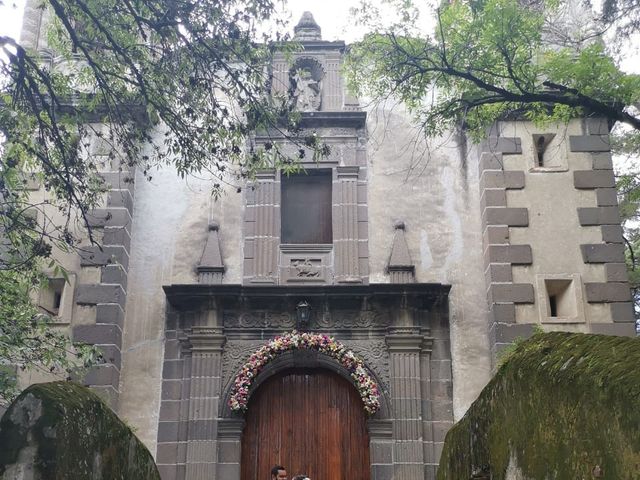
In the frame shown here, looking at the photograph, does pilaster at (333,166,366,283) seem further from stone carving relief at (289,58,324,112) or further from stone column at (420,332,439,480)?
stone column at (420,332,439,480)

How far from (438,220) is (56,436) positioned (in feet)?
28.5

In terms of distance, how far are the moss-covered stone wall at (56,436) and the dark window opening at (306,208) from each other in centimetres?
739

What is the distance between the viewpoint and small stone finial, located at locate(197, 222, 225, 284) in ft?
37.6

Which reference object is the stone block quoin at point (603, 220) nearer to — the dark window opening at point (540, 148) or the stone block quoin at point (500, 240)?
the dark window opening at point (540, 148)

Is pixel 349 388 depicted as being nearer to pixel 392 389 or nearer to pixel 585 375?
pixel 392 389

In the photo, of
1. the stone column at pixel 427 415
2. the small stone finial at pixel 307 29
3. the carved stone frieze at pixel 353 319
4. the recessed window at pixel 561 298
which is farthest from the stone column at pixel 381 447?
the small stone finial at pixel 307 29

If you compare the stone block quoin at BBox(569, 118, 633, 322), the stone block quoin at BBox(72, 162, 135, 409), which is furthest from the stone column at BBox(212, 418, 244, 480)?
the stone block quoin at BBox(569, 118, 633, 322)

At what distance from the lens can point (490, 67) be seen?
29.0 feet

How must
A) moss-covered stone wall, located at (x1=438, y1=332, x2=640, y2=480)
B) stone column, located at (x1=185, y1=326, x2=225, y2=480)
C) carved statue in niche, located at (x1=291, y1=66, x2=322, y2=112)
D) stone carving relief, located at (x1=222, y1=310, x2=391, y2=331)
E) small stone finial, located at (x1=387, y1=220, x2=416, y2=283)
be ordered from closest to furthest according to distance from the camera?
moss-covered stone wall, located at (x1=438, y1=332, x2=640, y2=480)
stone column, located at (x1=185, y1=326, x2=225, y2=480)
stone carving relief, located at (x1=222, y1=310, x2=391, y2=331)
small stone finial, located at (x1=387, y1=220, x2=416, y2=283)
carved statue in niche, located at (x1=291, y1=66, x2=322, y2=112)

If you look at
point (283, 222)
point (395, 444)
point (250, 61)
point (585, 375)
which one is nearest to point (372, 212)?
point (283, 222)

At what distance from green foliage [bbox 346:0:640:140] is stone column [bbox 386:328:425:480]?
306 cm

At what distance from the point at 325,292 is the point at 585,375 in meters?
7.99

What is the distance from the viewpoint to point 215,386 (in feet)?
35.3

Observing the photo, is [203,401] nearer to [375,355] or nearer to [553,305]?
[375,355]
